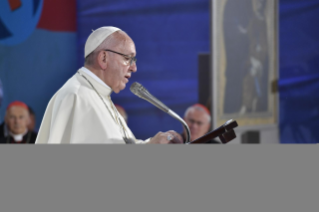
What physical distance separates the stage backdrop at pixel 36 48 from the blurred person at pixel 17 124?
0.90ft

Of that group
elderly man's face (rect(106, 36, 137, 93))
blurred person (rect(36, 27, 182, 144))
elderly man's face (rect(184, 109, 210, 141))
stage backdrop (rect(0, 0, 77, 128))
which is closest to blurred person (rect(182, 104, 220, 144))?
elderly man's face (rect(184, 109, 210, 141))

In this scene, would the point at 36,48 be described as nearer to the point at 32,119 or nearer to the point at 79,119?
the point at 32,119

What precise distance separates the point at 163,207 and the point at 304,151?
0.27m

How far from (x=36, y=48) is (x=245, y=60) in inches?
104

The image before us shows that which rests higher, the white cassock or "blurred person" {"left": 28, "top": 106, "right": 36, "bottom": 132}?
the white cassock

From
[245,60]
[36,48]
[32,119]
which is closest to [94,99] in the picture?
[245,60]

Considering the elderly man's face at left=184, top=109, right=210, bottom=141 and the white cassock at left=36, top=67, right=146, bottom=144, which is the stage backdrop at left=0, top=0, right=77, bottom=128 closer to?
the elderly man's face at left=184, top=109, right=210, bottom=141

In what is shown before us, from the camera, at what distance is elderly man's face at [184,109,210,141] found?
4.66 metres

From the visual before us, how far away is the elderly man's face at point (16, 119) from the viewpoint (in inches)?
187

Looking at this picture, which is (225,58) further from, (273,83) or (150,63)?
(150,63)

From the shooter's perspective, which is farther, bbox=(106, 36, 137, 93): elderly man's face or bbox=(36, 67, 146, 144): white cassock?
bbox=(106, 36, 137, 93): elderly man's face

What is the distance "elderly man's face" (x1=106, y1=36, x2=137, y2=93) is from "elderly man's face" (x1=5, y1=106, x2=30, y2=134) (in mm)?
2722

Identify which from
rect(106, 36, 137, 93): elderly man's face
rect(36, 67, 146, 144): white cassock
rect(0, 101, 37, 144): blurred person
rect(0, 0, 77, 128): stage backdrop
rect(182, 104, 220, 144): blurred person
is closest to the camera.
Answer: rect(36, 67, 146, 144): white cassock

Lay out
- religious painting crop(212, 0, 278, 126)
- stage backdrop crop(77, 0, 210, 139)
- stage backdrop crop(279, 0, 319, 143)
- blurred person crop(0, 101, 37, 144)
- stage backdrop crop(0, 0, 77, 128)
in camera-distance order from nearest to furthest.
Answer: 1. religious painting crop(212, 0, 278, 126)
2. blurred person crop(0, 101, 37, 144)
3. stage backdrop crop(0, 0, 77, 128)
4. stage backdrop crop(77, 0, 210, 139)
5. stage backdrop crop(279, 0, 319, 143)
